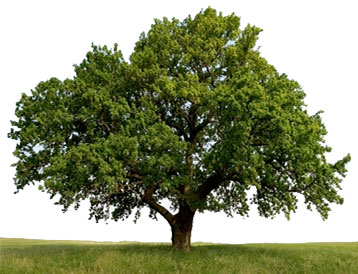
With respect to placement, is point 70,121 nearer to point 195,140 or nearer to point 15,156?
point 15,156

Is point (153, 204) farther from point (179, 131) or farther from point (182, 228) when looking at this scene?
point (179, 131)

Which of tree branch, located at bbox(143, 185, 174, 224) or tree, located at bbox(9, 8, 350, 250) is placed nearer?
tree, located at bbox(9, 8, 350, 250)

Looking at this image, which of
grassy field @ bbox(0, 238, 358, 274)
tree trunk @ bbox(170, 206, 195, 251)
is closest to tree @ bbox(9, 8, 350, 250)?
tree trunk @ bbox(170, 206, 195, 251)

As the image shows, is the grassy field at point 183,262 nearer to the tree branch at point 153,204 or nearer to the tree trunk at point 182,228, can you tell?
the tree trunk at point 182,228

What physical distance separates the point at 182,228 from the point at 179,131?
8.11m

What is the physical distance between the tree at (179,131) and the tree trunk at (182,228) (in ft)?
0.27

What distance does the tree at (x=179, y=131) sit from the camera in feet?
86.0

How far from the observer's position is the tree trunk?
102 ft

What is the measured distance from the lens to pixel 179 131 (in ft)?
110

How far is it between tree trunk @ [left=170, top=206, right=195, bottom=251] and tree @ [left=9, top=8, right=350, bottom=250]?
8cm

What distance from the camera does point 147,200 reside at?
31625mm

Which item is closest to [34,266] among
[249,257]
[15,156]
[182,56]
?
[15,156]

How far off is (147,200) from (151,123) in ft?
21.6

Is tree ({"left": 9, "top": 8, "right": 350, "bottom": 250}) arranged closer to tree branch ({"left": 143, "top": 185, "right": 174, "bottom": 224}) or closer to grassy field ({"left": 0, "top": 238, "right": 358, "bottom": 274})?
tree branch ({"left": 143, "top": 185, "right": 174, "bottom": 224})
